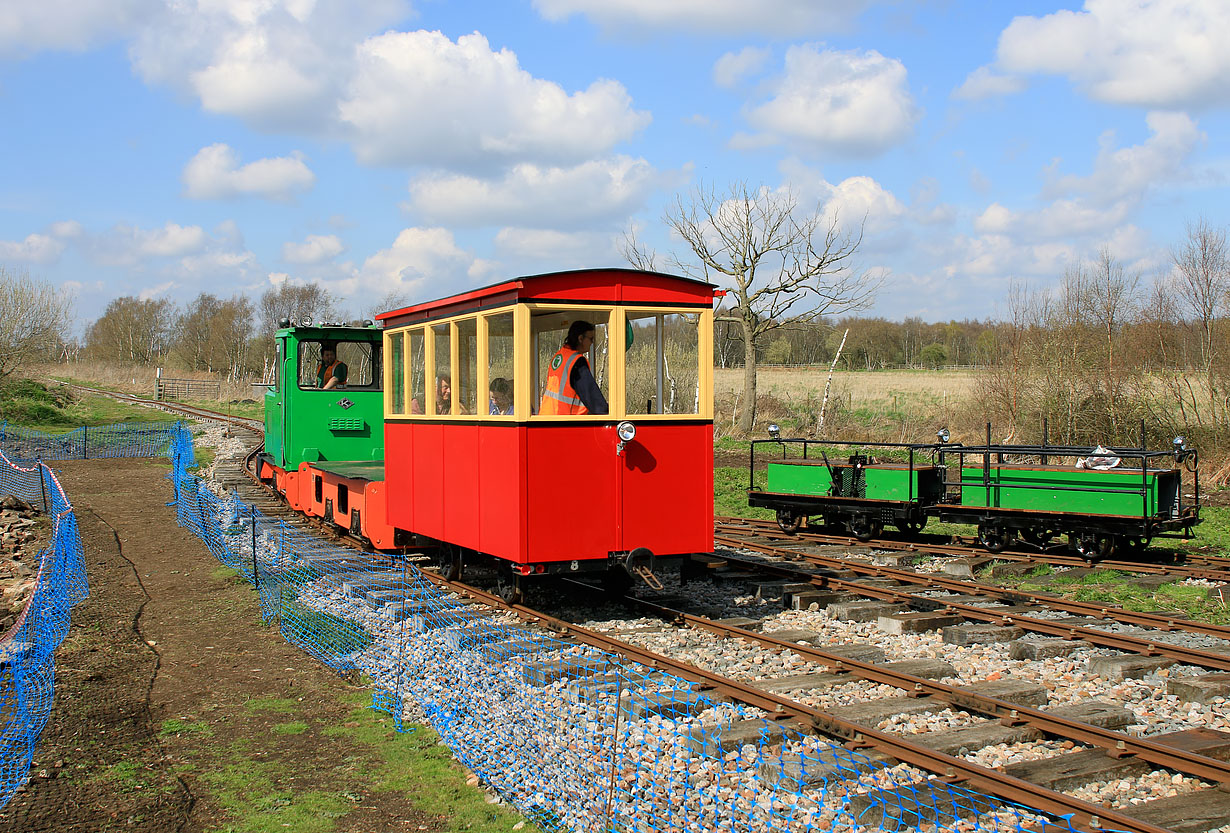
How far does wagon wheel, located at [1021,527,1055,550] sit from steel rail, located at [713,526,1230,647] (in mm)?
2623

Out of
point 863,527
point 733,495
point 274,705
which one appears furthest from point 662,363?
point 733,495

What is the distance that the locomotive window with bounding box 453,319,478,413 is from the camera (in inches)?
340

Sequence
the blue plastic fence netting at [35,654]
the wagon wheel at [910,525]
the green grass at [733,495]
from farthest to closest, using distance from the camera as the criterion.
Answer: the green grass at [733,495], the wagon wheel at [910,525], the blue plastic fence netting at [35,654]

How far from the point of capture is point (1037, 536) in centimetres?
1329

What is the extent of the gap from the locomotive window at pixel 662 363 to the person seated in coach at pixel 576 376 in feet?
1.00

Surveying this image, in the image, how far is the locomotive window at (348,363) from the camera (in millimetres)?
14930

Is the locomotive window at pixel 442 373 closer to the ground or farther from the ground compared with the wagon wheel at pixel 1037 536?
farther from the ground

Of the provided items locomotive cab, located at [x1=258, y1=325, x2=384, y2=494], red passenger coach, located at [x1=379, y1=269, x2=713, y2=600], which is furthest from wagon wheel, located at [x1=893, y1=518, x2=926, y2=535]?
locomotive cab, located at [x1=258, y1=325, x2=384, y2=494]

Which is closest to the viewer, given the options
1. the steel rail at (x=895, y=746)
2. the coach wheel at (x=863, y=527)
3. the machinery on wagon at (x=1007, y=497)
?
the steel rail at (x=895, y=746)

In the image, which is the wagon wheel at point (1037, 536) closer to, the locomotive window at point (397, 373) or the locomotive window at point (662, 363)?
the locomotive window at point (662, 363)

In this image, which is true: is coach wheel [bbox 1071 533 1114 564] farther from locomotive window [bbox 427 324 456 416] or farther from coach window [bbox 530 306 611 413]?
locomotive window [bbox 427 324 456 416]

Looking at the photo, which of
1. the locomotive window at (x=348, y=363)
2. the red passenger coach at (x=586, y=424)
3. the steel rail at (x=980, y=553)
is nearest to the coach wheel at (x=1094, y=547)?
the steel rail at (x=980, y=553)

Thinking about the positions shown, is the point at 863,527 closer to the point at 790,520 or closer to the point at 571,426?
the point at 790,520

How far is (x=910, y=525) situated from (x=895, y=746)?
9908 millimetres
